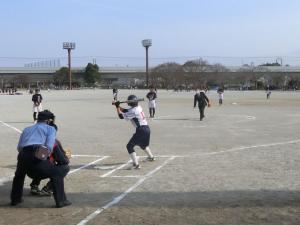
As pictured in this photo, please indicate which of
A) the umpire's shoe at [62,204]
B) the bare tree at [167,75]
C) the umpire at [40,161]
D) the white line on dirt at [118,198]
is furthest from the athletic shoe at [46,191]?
the bare tree at [167,75]

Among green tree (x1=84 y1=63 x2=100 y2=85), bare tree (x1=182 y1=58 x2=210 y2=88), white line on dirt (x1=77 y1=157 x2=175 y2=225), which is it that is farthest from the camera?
green tree (x1=84 y1=63 x2=100 y2=85)

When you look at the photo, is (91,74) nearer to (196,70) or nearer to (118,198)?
(196,70)

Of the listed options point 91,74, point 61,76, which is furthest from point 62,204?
point 61,76

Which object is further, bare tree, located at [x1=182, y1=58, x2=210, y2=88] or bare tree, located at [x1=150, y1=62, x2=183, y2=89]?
bare tree, located at [x1=150, y1=62, x2=183, y2=89]

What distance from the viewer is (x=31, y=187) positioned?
8.69m

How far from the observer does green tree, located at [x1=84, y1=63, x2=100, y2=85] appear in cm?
14312

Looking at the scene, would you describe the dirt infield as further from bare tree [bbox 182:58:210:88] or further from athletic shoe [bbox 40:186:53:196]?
bare tree [bbox 182:58:210:88]

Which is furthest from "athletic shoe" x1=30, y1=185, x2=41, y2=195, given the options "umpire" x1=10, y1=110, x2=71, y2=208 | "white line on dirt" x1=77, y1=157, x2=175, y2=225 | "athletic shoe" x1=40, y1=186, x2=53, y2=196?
"white line on dirt" x1=77, y1=157, x2=175, y2=225

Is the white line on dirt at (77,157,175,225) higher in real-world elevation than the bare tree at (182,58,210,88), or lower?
lower

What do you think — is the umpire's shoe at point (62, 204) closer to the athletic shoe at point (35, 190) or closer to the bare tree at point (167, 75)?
the athletic shoe at point (35, 190)

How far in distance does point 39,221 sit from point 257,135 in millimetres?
12241

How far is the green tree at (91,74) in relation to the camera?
14312 cm

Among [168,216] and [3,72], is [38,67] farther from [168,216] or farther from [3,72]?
[168,216]

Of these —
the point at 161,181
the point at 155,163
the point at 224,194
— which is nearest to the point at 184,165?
the point at 155,163
